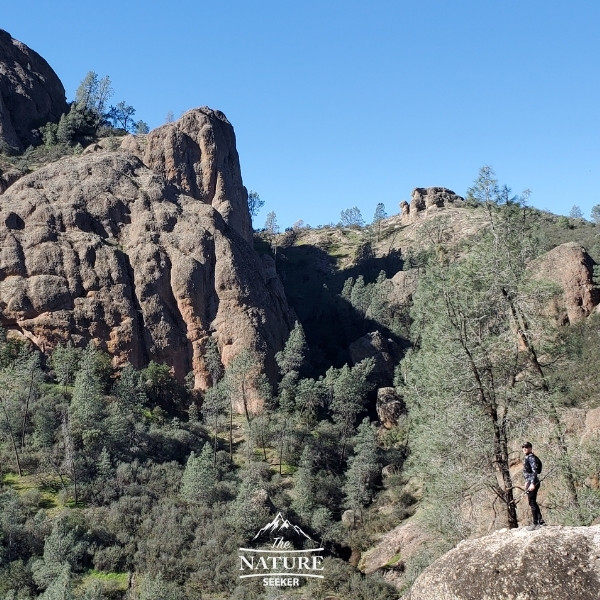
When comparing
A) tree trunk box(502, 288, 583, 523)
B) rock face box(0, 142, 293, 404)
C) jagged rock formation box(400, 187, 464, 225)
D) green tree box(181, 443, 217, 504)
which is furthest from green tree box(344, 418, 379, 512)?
jagged rock formation box(400, 187, 464, 225)

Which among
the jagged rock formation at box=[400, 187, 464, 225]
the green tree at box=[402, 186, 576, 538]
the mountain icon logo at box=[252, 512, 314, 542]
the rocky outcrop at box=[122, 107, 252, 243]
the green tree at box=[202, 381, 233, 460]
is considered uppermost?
the jagged rock formation at box=[400, 187, 464, 225]

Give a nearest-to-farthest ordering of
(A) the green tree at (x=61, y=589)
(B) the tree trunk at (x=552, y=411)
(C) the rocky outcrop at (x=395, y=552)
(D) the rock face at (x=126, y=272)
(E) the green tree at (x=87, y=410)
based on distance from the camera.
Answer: (B) the tree trunk at (x=552, y=411) < (A) the green tree at (x=61, y=589) < (C) the rocky outcrop at (x=395, y=552) < (E) the green tree at (x=87, y=410) < (D) the rock face at (x=126, y=272)

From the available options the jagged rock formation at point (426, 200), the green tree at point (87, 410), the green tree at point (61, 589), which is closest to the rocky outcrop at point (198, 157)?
the green tree at point (87, 410)

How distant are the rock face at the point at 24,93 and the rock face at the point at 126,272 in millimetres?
21809

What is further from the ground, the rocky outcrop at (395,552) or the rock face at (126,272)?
the rock face at (126,272)

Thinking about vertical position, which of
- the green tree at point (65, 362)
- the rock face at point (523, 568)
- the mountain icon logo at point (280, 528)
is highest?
the green tree at point (65, 362)

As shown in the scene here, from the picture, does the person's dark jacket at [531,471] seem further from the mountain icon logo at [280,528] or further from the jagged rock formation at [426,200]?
the jagged rock formation at [426,200]

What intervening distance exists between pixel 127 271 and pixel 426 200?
81.0 metres

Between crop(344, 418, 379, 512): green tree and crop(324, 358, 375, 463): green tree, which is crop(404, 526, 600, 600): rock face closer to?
crop(344, 418, 379, 512): green tree

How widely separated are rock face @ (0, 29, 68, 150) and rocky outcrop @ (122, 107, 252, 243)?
1864 centimetres

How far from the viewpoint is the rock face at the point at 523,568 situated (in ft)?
32.3

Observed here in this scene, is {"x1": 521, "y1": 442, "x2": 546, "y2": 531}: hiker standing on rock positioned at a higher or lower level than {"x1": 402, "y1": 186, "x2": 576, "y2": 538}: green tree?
lower

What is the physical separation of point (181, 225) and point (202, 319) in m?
12.7

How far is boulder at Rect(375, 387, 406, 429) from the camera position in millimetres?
59500
